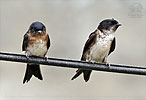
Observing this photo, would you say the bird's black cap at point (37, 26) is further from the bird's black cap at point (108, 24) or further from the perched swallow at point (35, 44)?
the bird's black cap at point (108, 24)

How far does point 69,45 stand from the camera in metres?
11.0

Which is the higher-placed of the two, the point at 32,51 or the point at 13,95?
the point at 32,51

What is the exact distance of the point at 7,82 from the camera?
8844 mm

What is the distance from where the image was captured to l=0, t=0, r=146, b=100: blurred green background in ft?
27.6

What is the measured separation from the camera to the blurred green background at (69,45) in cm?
841

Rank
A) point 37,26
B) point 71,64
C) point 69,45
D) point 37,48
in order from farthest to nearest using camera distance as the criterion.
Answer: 1. point 69,45
2. point 37,48
3. point 37,26
4. point 71,64

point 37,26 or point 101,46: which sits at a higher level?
point 37,26

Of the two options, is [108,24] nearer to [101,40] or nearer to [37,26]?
[101,40]

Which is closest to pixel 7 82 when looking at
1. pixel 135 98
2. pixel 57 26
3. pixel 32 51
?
pixel 135 98

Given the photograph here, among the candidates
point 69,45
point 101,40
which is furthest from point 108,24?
point 69,45

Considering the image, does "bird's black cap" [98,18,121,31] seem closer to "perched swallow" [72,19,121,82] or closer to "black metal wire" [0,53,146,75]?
"perched swallow" [72,19,121,82]
